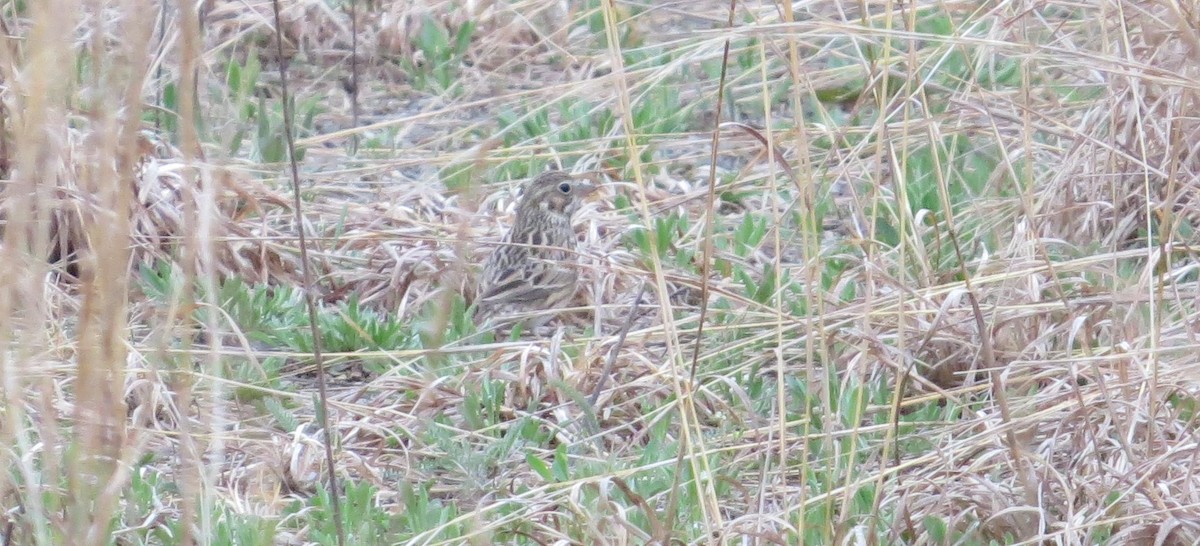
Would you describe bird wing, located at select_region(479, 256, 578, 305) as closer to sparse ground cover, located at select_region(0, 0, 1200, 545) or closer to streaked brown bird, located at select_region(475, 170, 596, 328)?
streaked brown bird, located at select_region(475, 170, 596, 328)

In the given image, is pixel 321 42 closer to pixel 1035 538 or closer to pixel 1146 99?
pixel 1146 99

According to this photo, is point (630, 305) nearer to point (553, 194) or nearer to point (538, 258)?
point (538, 258)

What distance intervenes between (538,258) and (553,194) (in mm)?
498

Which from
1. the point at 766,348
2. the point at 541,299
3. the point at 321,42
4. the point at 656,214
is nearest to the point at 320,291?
the point at 541,299

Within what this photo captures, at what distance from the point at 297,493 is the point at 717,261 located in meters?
1.94

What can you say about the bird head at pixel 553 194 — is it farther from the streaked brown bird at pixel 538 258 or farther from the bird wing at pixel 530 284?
the bird wing at pixel 530 284

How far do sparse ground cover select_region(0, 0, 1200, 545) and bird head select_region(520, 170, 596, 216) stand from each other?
19 cm

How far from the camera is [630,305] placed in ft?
16.3

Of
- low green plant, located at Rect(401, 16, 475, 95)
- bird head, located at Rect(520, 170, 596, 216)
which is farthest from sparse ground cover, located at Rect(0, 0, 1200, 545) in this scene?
bird head, located at Rect(520, 170, 596, 216)

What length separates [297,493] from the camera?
150 inches

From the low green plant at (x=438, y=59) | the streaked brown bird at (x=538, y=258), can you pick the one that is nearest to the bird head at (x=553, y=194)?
the streaked brown bird at (x=538, y=258)

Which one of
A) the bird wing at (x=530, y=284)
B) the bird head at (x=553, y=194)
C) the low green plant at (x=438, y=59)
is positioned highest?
the low green plant at (x=438, y=59)

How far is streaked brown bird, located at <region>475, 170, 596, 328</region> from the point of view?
523 cm

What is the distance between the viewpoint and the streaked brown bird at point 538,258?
17.1 ft
